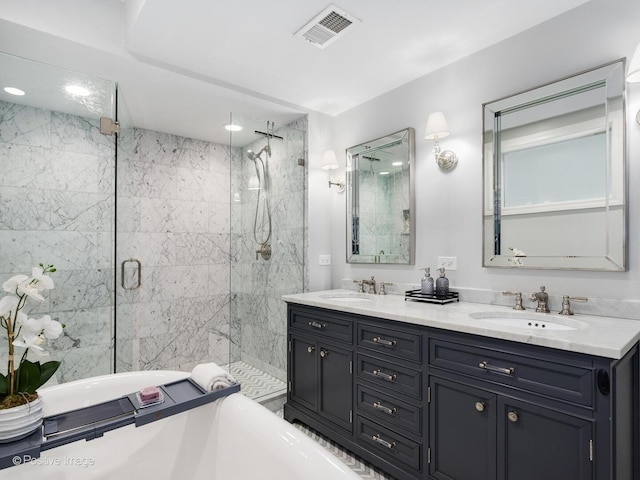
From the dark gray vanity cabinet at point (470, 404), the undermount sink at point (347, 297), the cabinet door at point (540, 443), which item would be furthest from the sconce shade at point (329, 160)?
the cabinet door at point (540, 443)

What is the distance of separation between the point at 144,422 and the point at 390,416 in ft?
4.22

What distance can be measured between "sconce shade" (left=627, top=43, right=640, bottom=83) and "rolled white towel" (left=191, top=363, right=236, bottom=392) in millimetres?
2271

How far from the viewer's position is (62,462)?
1387 mm

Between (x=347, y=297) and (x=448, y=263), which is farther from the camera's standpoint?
(x=347, y=297)

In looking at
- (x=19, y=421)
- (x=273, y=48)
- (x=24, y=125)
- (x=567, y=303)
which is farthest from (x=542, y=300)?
(x=24, y=125)

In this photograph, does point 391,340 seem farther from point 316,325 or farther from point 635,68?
point 635,68

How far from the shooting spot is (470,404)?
5.40 feet

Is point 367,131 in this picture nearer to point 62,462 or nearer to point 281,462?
point 281,462

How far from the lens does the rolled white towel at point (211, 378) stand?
1568mm

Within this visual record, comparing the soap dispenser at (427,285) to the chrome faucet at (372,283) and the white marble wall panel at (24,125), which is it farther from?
the white marble wall panel at (24,125)

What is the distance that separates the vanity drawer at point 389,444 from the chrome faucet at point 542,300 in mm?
979

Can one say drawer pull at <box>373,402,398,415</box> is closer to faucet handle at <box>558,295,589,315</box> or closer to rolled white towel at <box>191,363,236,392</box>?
rolled white towel at <box>191,363,236,392</box>

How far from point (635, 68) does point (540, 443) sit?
65.8 inches

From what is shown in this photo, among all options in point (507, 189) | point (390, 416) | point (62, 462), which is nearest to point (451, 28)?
point (507, 189)
